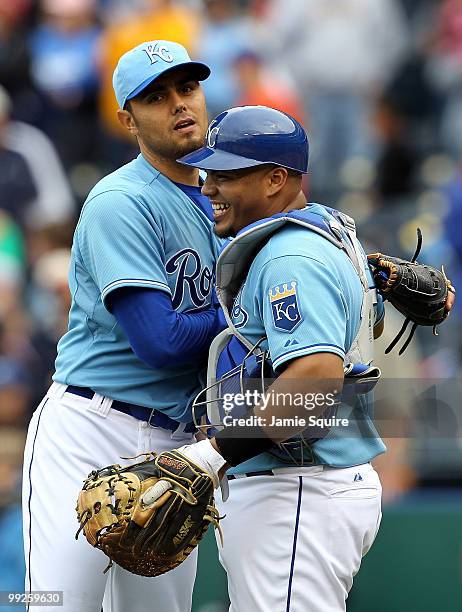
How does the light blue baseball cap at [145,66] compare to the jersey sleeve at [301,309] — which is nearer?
the jersey sleeve at [301,309]

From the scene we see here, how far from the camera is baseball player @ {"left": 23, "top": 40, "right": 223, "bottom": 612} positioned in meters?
4.08

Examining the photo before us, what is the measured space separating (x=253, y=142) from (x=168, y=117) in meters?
0.56

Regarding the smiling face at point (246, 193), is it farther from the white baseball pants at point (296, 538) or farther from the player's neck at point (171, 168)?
the white baseball pants at point (296, 538)

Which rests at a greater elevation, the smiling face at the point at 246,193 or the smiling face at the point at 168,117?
the smiling face at the point at 168,117

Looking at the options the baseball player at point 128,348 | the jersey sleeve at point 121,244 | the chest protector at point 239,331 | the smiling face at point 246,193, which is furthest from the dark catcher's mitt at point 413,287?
the jersey sleeve at point 121,244

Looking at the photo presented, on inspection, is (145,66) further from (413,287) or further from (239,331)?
(413,287)

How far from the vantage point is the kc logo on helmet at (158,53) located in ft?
13.8

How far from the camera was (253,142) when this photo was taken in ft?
12.4

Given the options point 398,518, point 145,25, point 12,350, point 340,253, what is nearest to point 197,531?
point 340,253

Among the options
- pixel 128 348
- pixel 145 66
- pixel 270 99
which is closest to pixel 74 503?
pixel 128 348

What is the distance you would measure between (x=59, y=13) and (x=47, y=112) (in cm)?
78

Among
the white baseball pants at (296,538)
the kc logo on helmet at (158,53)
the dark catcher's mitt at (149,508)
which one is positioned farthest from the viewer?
the kc logo on helmet at (158,53)

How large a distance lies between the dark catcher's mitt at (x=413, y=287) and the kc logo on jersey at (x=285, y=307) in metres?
0.61

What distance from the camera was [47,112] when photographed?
9828mm
